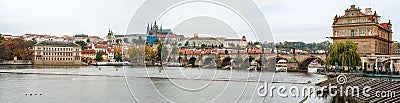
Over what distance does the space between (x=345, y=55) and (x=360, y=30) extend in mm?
7433

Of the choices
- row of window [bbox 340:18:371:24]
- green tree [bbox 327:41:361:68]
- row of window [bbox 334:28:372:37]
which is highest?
row of window [bbox 340:18:371:24]

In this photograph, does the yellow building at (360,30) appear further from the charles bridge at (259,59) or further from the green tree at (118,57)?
the green tree at (118,57)

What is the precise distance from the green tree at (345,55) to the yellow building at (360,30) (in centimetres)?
586

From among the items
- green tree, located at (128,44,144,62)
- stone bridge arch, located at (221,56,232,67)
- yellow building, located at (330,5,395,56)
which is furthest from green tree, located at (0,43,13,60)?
yellow building, located at (330,5,395,56)

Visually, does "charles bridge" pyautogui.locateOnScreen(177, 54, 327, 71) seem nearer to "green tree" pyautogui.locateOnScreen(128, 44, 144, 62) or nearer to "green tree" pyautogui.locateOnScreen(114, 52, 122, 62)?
"green tree" pyautogui.locateOnScreen(128, 44, 144, 62)

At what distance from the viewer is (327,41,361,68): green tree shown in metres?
36.8

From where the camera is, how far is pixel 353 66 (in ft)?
123

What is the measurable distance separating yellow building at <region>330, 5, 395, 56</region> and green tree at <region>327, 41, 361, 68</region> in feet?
19.2

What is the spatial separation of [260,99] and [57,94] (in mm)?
10213

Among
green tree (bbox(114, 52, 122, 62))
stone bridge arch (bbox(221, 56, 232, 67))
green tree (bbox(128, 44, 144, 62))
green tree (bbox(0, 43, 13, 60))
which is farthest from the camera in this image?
green tree (bbox(114, 52, 122, 62))

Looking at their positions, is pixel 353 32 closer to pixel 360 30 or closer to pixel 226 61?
pixel 360 30

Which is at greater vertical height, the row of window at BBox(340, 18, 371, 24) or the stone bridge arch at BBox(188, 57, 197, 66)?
the row of window at BBox(340, 18, 371, 24)

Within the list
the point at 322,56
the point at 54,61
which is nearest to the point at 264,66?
the point at 322,56

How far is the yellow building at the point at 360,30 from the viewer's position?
42.0 metres
